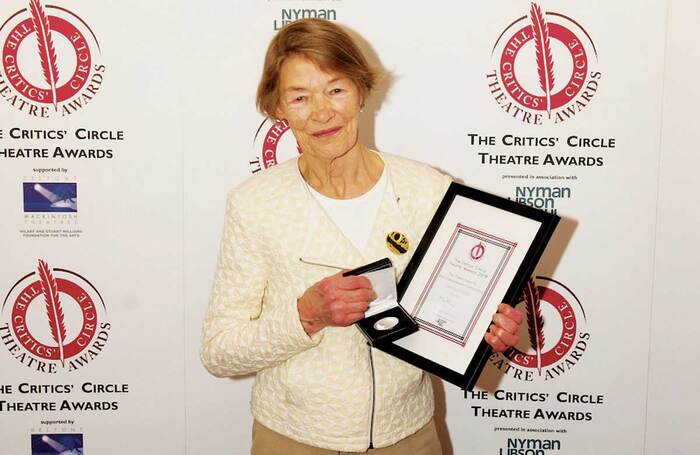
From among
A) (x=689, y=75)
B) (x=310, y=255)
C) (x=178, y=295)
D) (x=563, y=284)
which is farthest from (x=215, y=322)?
(x=689, y=75)

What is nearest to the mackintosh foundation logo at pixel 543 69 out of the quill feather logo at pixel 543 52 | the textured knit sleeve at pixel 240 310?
the quill feather logo at pixel 543 52

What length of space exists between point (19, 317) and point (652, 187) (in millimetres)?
2489

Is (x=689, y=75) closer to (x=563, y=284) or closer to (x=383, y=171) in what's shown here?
(x=563, y=284)

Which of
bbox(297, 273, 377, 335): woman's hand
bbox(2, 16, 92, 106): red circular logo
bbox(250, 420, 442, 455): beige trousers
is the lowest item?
bbox(250, 420, 442, 455): beige trousers

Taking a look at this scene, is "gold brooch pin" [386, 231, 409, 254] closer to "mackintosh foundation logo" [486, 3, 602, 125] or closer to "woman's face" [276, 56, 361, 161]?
"woman's face" [276, 56, 361, 161]

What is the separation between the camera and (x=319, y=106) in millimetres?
2004

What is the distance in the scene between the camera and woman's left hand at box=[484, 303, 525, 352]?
6.38ft

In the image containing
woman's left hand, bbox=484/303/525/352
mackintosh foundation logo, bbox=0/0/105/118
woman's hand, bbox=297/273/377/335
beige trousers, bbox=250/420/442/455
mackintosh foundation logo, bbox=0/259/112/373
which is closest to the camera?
woman's hand, bbox=297/273/377/335

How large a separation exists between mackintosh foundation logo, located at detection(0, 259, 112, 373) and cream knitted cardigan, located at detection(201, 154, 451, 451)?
3.64 ft

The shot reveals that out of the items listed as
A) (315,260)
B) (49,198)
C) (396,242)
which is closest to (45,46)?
(49,198)

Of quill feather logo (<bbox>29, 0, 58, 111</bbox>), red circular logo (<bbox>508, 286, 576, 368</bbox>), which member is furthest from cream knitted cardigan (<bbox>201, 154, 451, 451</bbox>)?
quill feather logo (<bbox>29, 0, 58, 111</bbox>)

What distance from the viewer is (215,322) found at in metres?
2.10

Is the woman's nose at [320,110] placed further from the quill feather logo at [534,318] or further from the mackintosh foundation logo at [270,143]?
the quill feather logo at [534,318]

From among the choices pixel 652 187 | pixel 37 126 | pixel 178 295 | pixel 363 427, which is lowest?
pixel 363 427
